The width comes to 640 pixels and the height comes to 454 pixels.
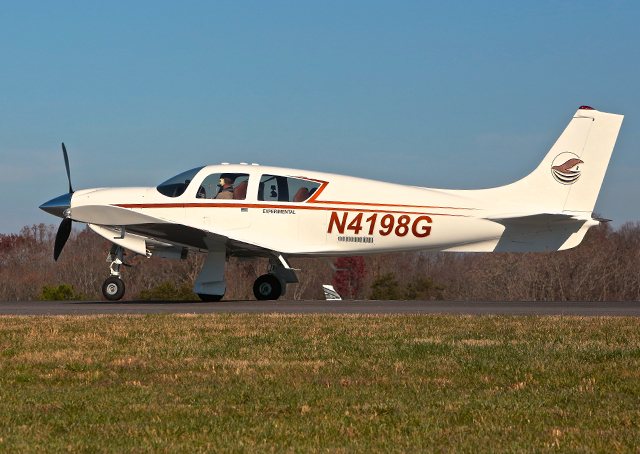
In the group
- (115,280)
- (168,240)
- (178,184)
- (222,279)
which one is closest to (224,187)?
(178,184)

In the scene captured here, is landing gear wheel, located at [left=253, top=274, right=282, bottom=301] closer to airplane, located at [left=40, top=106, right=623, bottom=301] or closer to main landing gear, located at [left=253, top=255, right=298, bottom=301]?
main landing gear, located at [left=253, top=255, right=298, bottom=301]

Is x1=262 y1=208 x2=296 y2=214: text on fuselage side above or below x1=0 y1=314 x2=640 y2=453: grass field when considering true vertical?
above

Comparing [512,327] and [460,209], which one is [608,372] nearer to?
[512,327]

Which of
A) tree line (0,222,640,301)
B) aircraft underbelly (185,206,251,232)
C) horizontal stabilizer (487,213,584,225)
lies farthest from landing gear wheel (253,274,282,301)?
tree line (0,222,640,301)

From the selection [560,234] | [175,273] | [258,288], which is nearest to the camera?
[560,234]

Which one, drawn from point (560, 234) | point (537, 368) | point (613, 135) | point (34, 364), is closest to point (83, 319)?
point (34, 364)

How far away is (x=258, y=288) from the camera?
17.4 meters

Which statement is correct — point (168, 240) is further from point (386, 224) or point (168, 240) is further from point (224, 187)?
point (386, 224)

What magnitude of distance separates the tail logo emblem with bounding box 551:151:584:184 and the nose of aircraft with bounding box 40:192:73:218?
1174cm

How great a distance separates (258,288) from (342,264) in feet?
128

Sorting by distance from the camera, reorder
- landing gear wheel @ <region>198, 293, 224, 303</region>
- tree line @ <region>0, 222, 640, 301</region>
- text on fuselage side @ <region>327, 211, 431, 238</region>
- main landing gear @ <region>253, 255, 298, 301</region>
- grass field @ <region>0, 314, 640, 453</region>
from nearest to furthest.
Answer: grass field @ <region>0, 314, 640, 453</region>
text on fuselage side @ <region>327, 211, 431, 238</region>
landing gear wheel @ <region>198, 293, 224, 303</region>
main landing gear @ <region>253, 255, 298, 301</region>
tree line @ <region>0, 222, 640, 301</region>

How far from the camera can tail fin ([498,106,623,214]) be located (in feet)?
52.0

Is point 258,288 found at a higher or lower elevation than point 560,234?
lower

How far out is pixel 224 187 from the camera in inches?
637
